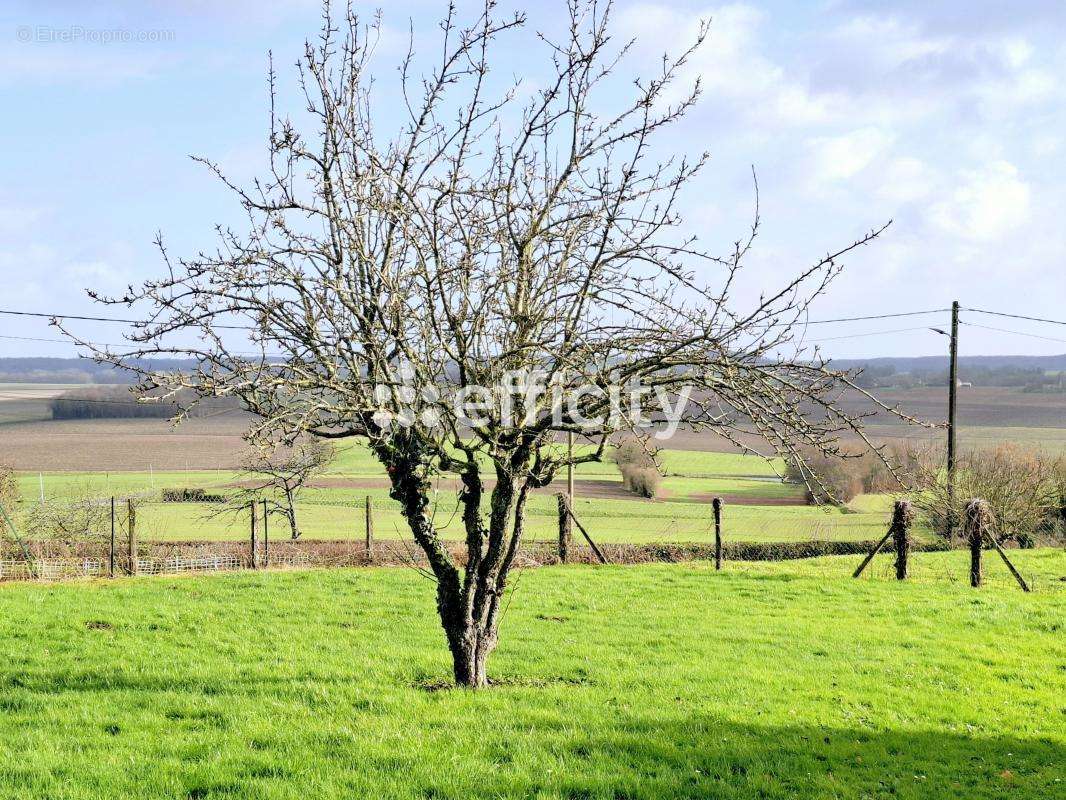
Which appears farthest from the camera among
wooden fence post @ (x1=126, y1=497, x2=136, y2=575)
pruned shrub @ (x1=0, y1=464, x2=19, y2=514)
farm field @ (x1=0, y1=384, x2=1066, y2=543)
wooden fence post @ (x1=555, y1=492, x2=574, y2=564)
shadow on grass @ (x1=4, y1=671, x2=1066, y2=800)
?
farm field @ (x1=0, y1=384, x2=1066, y2=543)

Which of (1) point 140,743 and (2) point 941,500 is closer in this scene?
(1) point 140,743

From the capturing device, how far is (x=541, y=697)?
317 inches

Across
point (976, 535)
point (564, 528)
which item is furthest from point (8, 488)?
point (976, 535)

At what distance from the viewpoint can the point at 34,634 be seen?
36.4 feet

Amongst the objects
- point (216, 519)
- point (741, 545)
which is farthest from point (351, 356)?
point (216, 519)

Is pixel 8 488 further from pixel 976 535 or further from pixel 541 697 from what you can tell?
pixel 976 535

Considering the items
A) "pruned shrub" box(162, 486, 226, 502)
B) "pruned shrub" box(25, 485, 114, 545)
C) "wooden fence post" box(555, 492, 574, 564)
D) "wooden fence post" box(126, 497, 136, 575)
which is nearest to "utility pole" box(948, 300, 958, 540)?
"wooden fence post" box(555, 492, 574, 564)

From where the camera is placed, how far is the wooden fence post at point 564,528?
1964 centimetres

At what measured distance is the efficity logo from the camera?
6988 mm

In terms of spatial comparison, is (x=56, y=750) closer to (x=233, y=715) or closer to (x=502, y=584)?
(x=233, y=715)

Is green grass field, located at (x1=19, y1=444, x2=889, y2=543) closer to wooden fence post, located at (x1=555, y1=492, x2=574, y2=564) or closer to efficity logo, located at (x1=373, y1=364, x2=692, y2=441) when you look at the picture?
wooden fence post, located at (x1=555, y1=492, x2=574, y2=564)

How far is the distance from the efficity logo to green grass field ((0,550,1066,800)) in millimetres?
2485

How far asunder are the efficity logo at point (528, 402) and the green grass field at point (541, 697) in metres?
2.48

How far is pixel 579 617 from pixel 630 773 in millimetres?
6698
